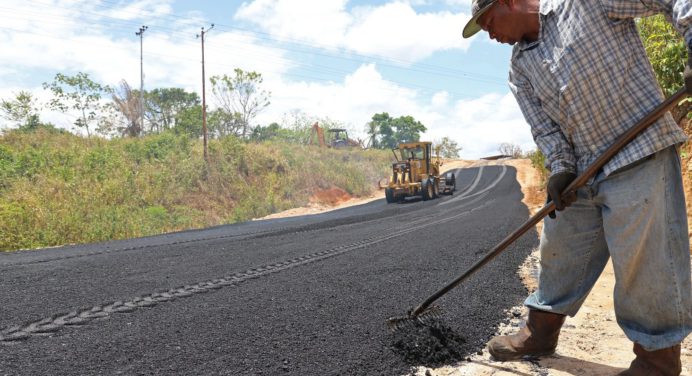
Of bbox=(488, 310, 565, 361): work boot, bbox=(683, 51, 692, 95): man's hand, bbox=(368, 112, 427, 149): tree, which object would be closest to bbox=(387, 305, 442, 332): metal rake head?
bbox=(488, 310, 565, 361): work boot

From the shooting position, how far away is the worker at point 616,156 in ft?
6.04

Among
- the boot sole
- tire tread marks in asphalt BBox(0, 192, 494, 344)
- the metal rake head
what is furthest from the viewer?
tire tread marks in asphalt BBox(0, 192, 494, 344)

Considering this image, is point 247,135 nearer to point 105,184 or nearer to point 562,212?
point 105,184

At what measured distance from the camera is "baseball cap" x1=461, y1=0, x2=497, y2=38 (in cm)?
216

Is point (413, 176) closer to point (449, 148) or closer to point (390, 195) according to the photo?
point (390, 195)

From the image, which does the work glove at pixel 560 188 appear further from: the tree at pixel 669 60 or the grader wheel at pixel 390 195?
the grader wheel at pixel 390 195

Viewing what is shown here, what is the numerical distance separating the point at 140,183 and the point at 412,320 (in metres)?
15.8

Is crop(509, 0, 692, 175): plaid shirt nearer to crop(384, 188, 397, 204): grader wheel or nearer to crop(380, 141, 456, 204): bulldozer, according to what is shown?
crop(380, 141, 456, 204): bulldozer

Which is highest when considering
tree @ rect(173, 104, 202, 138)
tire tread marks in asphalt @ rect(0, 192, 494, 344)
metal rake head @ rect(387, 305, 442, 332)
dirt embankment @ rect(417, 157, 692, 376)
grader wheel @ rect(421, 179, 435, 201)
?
tree @ rect(173, 104, 202, 138)

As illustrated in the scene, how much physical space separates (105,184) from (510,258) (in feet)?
43.7

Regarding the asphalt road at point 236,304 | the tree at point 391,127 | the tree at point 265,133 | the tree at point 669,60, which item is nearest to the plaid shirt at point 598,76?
the asphalt road at point 236,304

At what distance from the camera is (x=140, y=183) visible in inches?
666

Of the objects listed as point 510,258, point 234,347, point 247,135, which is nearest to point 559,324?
point 234,347

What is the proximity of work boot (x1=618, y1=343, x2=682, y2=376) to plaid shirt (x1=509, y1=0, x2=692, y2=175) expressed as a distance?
0.69 metres
